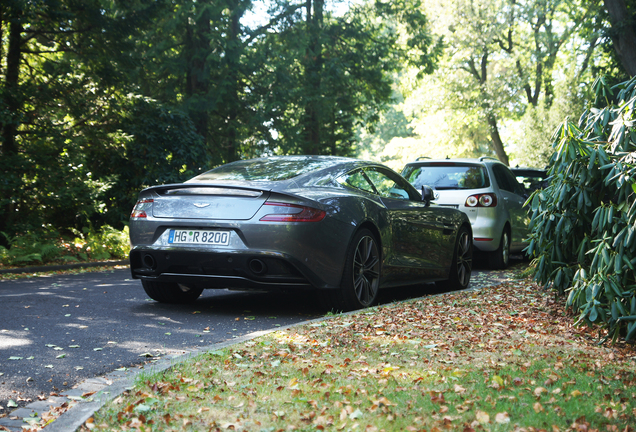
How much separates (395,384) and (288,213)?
2468 mm

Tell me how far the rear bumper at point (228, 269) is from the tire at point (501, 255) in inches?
232

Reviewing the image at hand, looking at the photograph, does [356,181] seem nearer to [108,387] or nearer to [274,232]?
[274,232]

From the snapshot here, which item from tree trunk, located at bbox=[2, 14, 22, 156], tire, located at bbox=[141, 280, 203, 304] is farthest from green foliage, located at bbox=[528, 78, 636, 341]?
tree trunk, located at bbox=[2, 14, 22, 156]

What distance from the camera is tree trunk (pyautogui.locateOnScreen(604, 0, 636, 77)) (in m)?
16.2

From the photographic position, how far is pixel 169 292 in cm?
727

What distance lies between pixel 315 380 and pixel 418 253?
13.1ft

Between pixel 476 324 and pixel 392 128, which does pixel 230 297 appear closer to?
pixel 476 324

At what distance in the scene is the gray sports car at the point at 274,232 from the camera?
6.09 metres

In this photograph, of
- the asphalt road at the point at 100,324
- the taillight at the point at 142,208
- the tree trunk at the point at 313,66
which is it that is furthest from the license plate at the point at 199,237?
the tree trunk at the point at 313,66

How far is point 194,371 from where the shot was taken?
422 cm

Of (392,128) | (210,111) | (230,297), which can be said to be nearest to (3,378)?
(230,297)

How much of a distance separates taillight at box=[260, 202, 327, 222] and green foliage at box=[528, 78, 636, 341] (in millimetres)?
2025

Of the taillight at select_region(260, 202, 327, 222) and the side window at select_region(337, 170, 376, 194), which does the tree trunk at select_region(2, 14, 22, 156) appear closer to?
the side window at select_region(337, 170, 376, 194)

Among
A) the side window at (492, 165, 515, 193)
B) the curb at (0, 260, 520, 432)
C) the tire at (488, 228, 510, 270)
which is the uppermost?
the side window at (492, 165, 515, 193)
